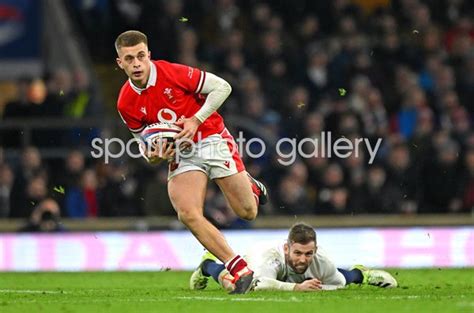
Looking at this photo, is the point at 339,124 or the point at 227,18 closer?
the point at 339,124

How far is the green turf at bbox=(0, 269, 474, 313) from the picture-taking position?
954cm

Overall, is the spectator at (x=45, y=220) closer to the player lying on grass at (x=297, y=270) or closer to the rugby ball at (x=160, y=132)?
the player lying on grass at (x=297, y=270)

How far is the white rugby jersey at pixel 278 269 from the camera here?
10977 mm

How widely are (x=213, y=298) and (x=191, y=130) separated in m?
1.26

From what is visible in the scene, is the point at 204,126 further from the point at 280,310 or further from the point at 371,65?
the point at 371,65

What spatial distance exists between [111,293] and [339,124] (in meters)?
6.43

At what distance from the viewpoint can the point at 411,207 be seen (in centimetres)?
1677

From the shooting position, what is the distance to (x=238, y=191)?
10.9 metres

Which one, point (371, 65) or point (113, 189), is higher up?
point (371, 65)

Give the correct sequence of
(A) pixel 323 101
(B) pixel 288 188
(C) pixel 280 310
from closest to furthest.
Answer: (C) pixel 280 310 → (B) pixel 288 188 → (A) pixel 323 101

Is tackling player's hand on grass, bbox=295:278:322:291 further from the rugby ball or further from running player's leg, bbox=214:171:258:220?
the rugby ball

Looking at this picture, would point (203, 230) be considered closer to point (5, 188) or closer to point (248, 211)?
point (248, 211)

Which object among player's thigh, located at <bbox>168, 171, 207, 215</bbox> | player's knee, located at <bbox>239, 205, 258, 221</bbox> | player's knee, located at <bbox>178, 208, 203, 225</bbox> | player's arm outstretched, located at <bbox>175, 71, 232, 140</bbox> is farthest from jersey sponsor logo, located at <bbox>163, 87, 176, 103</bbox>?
player's knee, located at <bbox>239, 205, 258, 221</bbox>

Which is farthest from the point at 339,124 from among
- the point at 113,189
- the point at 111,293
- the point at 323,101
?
the point at 111,293
